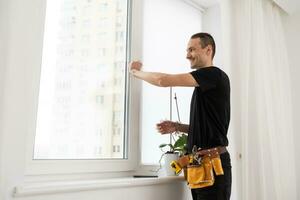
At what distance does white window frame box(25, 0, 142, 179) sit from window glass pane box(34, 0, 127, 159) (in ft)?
0.14

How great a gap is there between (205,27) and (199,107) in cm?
124

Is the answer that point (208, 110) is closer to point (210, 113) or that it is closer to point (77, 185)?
point (210, 113)

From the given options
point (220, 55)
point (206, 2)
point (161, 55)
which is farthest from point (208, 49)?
point (206, 2)

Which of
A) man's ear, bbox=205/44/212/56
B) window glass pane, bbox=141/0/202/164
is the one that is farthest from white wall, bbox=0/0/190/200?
man's ear, bbox=205/44/212/56

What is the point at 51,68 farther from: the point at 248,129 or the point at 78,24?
the point at 248,129

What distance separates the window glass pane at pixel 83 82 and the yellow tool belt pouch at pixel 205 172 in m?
0.46

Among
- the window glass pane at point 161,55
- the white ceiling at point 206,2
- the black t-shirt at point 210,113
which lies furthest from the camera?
the white ceiling at point 206,2

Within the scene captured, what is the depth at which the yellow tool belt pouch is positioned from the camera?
162 cm

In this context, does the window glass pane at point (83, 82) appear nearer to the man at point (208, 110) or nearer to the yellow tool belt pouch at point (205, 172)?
the man at point (208, 110)

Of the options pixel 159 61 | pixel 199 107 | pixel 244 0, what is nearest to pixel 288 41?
pixel 244 0

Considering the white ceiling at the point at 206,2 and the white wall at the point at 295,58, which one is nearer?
→ the white ceiling at the point at 206,2

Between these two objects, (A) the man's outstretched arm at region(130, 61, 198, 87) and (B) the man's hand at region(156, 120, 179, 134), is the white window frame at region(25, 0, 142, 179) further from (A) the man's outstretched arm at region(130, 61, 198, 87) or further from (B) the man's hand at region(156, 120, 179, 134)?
(A) the man's outstretched arm at region(130, 61, 198, 87)

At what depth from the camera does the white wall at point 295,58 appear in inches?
121

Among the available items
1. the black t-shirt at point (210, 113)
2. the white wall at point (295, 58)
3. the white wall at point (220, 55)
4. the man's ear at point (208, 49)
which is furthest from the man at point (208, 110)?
the white wall at point (295, 58)
